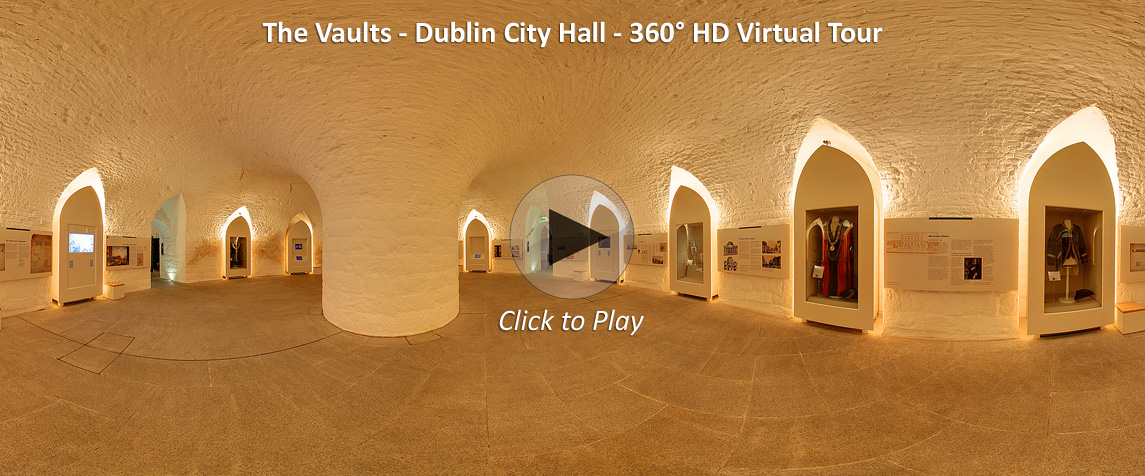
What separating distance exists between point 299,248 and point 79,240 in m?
7.73

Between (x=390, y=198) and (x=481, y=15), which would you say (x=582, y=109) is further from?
(x=390, y=198)

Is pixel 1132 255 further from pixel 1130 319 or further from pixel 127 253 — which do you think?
pixel 127 253

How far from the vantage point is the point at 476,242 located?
675 inches

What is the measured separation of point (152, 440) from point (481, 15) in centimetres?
471

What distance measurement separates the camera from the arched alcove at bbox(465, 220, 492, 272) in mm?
16875

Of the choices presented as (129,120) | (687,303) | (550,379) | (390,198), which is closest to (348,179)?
(390,198)

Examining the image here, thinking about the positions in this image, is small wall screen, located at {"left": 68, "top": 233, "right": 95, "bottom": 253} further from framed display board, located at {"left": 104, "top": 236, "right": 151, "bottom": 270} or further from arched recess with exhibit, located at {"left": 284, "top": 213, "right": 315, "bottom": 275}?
arched recess with exhibit, located at {"left": 284, "top": 213, "right": 315, "bottom": 275}

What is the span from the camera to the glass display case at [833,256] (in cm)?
601

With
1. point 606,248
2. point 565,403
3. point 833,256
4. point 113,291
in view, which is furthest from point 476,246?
point 565,403

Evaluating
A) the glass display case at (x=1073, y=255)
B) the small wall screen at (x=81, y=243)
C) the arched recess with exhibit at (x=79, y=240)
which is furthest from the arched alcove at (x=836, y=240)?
the small wall screen at (x=81, y=243)

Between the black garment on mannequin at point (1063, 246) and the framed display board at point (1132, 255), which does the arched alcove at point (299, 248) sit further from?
the framed display board at point (1132, 255)

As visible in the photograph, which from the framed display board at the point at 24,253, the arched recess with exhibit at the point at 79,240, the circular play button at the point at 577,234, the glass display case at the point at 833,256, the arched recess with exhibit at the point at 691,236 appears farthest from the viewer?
the circular play button at the point at 577,234

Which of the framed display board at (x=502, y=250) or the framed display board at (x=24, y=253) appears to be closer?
the framed display board at (x=24, y=253)

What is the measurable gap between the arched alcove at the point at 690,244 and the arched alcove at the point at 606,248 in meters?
2.50
